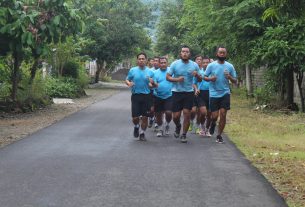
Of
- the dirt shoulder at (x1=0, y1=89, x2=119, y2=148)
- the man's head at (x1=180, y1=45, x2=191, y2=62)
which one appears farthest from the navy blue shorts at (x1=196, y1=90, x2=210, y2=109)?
the dirt shoulder at (x1=0, y1=89, x2=119, y2=148)

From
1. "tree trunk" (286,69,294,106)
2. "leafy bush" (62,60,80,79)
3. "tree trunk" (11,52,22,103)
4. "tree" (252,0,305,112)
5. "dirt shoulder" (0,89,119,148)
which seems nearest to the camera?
"dirt shoulder" (0,89,119,148)

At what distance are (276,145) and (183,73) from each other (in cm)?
232

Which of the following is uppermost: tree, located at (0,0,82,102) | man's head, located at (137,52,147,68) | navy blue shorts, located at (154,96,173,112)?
tree, located at (0,0,82,102)

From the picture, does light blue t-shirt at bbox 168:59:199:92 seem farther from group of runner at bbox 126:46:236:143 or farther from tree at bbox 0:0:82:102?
tree at bbox 0:0:82:102

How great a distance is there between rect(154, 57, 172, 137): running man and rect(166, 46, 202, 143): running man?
30.3 inches

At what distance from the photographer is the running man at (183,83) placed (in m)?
→ 11.0

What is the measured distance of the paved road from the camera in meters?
6.09

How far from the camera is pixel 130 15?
46.8 metres

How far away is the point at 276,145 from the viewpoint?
35.4 ft

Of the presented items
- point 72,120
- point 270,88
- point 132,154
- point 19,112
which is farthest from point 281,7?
point 270,88

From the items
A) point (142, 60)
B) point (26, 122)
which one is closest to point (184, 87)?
point (142, 60)

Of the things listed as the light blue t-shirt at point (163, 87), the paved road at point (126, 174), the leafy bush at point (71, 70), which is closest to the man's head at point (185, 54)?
the light blue t-shirt at point (163, 87)

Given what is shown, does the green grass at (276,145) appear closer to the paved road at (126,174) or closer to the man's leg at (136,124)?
the paved road at (126,174)

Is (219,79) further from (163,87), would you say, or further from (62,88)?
(62,88)
